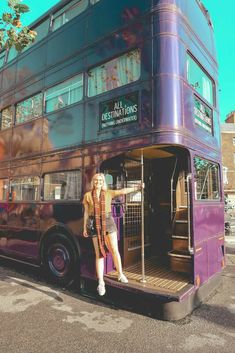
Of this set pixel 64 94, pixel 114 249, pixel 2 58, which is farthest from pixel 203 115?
pixel 2 58

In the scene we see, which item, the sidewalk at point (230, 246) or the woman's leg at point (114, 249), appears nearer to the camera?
the woman's leg at point (114, 249)

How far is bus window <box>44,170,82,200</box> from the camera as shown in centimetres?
507

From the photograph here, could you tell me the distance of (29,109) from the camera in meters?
6.46

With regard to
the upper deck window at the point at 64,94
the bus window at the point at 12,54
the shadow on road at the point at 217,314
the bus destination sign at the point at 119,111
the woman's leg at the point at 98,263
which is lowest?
the shadow on road at the point at 217,314

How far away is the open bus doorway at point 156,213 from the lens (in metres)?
4.87

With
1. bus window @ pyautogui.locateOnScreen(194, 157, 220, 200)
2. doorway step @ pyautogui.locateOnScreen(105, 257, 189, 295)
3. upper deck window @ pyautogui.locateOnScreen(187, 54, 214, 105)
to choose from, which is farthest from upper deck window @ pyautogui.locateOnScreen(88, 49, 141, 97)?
doorway step @ pyautogui.locateOnScreen(105, 257, 189, 295)

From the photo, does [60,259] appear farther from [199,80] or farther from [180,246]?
[199,80]

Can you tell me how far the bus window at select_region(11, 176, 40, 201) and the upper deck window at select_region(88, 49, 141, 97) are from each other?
2211mm

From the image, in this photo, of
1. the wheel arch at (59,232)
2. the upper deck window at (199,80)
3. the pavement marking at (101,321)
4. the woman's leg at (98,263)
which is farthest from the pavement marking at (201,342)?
the upper deck window at (199,80)

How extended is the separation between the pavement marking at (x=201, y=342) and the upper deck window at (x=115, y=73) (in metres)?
3.63

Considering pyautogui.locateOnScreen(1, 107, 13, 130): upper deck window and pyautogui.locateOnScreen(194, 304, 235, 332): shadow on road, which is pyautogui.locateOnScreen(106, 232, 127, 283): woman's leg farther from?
pyautogui.locateOnScreen(1, 107, 13, 130): upper deck window

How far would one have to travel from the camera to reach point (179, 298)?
3.62 m

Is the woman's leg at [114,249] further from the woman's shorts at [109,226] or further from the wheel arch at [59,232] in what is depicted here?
the wheel arch at [59,232]

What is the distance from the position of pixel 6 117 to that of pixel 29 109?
3.77ft
